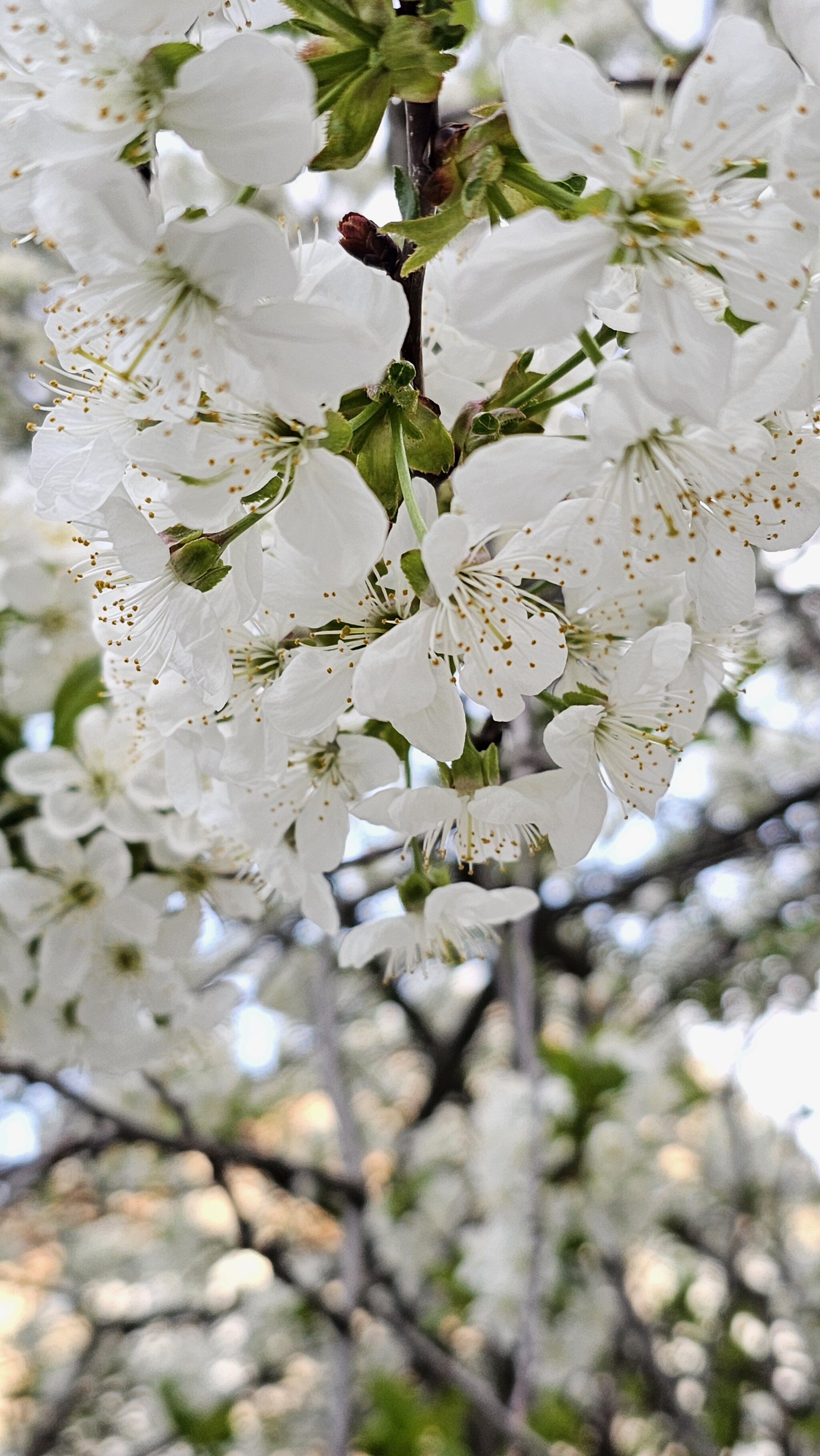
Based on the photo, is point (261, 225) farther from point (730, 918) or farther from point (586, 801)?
point (730, 918)

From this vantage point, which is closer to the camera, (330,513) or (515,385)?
(330,513)

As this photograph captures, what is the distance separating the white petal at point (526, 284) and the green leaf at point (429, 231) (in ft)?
0.32

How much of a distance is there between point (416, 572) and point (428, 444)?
0.09 meters

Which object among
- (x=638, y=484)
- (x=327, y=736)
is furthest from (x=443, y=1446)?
(x=638, y=484)

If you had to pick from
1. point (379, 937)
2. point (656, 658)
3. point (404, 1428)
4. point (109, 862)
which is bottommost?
point (404, 1428)

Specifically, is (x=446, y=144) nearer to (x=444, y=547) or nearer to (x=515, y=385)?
(x=515, y=385)

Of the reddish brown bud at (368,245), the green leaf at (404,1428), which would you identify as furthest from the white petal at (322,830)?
the green leaf at (404,1428)

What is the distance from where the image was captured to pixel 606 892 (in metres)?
2.57

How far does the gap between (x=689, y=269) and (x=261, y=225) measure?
229 millimetres

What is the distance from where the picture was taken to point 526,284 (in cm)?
50

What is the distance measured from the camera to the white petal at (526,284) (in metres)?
0.50

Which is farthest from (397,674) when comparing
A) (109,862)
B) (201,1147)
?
(201,1147)

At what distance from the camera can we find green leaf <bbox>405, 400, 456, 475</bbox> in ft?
2.08

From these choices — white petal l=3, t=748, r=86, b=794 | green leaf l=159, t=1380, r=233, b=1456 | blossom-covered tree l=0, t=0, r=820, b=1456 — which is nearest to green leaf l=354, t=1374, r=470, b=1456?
green leaf l=159, t=1380, r=233, b=1456
